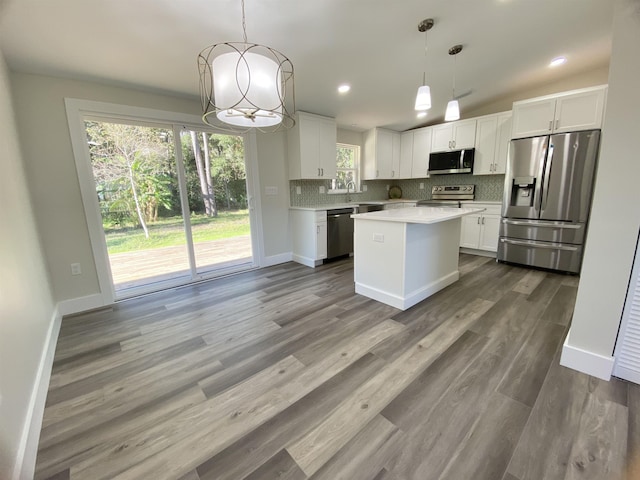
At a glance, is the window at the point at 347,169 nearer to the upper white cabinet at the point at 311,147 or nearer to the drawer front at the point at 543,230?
the upper white cabinet at the point at 311,147

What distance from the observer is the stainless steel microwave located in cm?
446

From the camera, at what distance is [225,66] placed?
4.71 ft

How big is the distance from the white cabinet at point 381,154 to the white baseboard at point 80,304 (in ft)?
15.2

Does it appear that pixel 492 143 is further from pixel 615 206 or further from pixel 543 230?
pixel 615 206

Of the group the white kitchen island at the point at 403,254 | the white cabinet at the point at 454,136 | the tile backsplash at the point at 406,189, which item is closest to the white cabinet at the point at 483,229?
the tile backsplash at the point at 406,189

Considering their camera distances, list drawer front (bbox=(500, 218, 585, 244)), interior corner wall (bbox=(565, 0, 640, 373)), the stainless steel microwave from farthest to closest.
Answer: the stainless steel microwave, drawer front (bbox=(500, 218, 585, 244)), interior corner wall (bbox=(565, 0, 640, 373))

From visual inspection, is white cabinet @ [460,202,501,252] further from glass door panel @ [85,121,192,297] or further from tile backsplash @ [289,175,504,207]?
glass door panel @ [85,121,192,297]

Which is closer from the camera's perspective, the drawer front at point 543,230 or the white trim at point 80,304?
the white trim at point 80,304

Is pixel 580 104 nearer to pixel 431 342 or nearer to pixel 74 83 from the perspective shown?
pixel 431 342

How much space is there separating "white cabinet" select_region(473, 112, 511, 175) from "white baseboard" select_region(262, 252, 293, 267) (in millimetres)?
3487

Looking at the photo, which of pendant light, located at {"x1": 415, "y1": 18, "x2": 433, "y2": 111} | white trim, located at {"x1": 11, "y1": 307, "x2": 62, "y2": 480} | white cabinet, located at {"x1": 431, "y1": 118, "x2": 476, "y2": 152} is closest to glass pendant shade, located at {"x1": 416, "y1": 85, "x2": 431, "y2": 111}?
pendant light, located at {"x1": 415, "y1": 18, "x2": 433, "y2": 111}

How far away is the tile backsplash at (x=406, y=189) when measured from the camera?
4.50 m

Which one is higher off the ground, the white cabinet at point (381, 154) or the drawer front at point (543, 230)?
the white cabinet at point (381, 154)

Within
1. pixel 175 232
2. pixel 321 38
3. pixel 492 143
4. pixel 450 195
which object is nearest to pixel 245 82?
pixel 321 38
